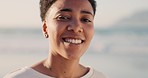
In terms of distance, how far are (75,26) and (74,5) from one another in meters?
0.20

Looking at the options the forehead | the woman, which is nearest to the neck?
the woman

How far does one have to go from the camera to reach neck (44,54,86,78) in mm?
3072

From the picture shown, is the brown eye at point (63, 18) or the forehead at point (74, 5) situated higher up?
the forehead at point (74, 5)

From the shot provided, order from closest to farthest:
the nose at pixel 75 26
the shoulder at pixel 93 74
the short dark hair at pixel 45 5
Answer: the nose at pixel 75 26 → the short dark hair at pixel 45 5 → the shoulder at pixel 93 74

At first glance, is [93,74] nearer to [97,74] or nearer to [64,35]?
[97,74]

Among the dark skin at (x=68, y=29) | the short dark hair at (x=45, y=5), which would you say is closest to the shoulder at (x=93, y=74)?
the dark skin at (x=68, y=29)

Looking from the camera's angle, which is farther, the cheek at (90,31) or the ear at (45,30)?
the ear at (45,30)

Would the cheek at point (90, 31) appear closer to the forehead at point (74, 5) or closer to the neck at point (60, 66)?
the forehead at point (74, 5)

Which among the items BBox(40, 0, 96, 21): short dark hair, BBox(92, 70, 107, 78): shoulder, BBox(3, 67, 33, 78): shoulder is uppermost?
BBox(40, 0, 96, 21): short dark hair

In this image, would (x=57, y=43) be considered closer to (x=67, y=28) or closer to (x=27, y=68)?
(x=67, y=28)

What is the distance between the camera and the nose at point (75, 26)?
2777mm

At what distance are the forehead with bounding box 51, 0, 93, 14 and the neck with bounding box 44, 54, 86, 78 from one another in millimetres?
437

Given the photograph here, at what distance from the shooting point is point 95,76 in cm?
338

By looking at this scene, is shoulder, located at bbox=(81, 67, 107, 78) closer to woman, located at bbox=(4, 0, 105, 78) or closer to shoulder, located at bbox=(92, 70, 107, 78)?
shoulder, located at bbox=(92, 70, 107, 78)
